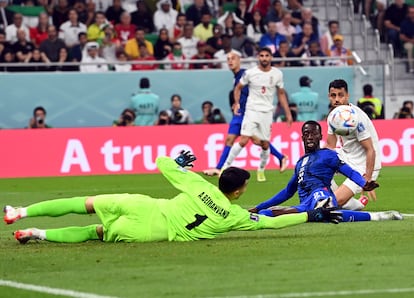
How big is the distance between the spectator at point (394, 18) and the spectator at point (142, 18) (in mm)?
6321

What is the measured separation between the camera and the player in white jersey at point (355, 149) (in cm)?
1566

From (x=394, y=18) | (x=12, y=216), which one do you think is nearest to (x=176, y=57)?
(x=394, y=18)

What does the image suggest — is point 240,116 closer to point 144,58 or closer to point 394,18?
point 144,58

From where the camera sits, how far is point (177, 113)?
94.5 feet

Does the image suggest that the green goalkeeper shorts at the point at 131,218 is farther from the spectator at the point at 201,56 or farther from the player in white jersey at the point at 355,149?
the spectator at the point at 201,56

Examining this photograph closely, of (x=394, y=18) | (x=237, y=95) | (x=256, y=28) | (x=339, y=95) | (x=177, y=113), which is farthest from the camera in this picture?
(x=394, y=18)

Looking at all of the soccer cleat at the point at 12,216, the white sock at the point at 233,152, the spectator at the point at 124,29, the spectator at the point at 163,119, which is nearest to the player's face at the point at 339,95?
the soccer cleat at the point at 12,216

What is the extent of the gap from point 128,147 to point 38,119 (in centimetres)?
225

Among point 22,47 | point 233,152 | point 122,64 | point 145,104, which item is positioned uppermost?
point 22,47

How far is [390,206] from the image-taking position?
17875mm

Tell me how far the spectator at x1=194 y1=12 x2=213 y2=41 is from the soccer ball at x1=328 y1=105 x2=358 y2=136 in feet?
51.6

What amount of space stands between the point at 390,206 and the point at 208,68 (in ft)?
42.1

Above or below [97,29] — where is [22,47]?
below

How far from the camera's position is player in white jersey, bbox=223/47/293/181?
24.1 metres
